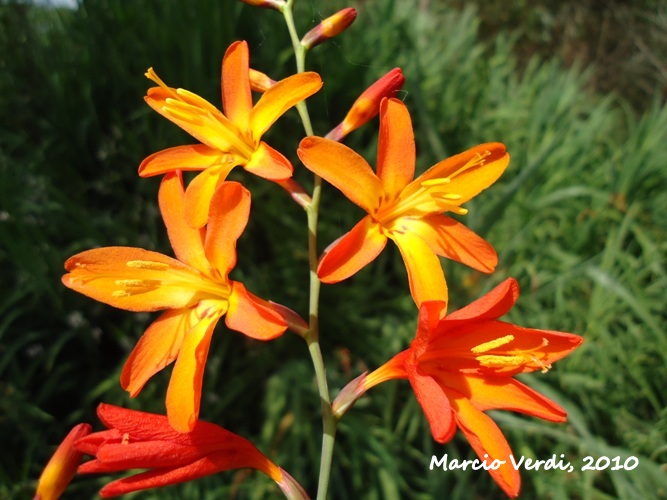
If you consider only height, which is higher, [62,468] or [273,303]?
[273,303]

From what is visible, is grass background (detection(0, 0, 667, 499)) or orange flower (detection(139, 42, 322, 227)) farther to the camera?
grass background (detection(0, 0, 667, 499))

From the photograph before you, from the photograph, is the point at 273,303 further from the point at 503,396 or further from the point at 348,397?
the point at 503,396

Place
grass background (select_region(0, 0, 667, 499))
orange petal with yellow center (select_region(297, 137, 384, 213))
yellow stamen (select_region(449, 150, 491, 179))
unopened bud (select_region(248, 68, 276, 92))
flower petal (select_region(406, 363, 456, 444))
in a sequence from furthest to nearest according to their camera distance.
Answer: grass background (select_region(0, 0, 667, 499)) → unopened bud (select_region(248, 68, 276, 92)) → yellow stamen (select_region(449, 150, 491, 179)) → orange petal with yellow center (select_region(297, 137, 384, 213)) → flower petal (select_region(406, 363, 456, 444))

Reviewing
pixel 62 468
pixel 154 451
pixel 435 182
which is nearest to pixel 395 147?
pixel 435 182

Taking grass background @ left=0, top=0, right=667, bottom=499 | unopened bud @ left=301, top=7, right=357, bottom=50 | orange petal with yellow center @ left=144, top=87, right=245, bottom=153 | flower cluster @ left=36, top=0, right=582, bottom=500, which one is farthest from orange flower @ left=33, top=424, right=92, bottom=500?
grass background @ left=0, top=0, right=667, bottom=499

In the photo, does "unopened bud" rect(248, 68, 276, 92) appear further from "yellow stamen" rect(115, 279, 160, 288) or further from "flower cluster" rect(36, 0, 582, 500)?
"yellow stamen" rect(115, 279, 160, 288)

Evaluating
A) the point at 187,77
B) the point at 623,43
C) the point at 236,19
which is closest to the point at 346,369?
the point at 187,77

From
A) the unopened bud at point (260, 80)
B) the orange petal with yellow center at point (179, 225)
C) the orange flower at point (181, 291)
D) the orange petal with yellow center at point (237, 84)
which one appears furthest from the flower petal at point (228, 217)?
the unopened bud at point (260, 80)

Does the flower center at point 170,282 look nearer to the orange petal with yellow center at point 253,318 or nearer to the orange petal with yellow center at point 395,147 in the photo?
the orange petal with yellow center at point 253,318
